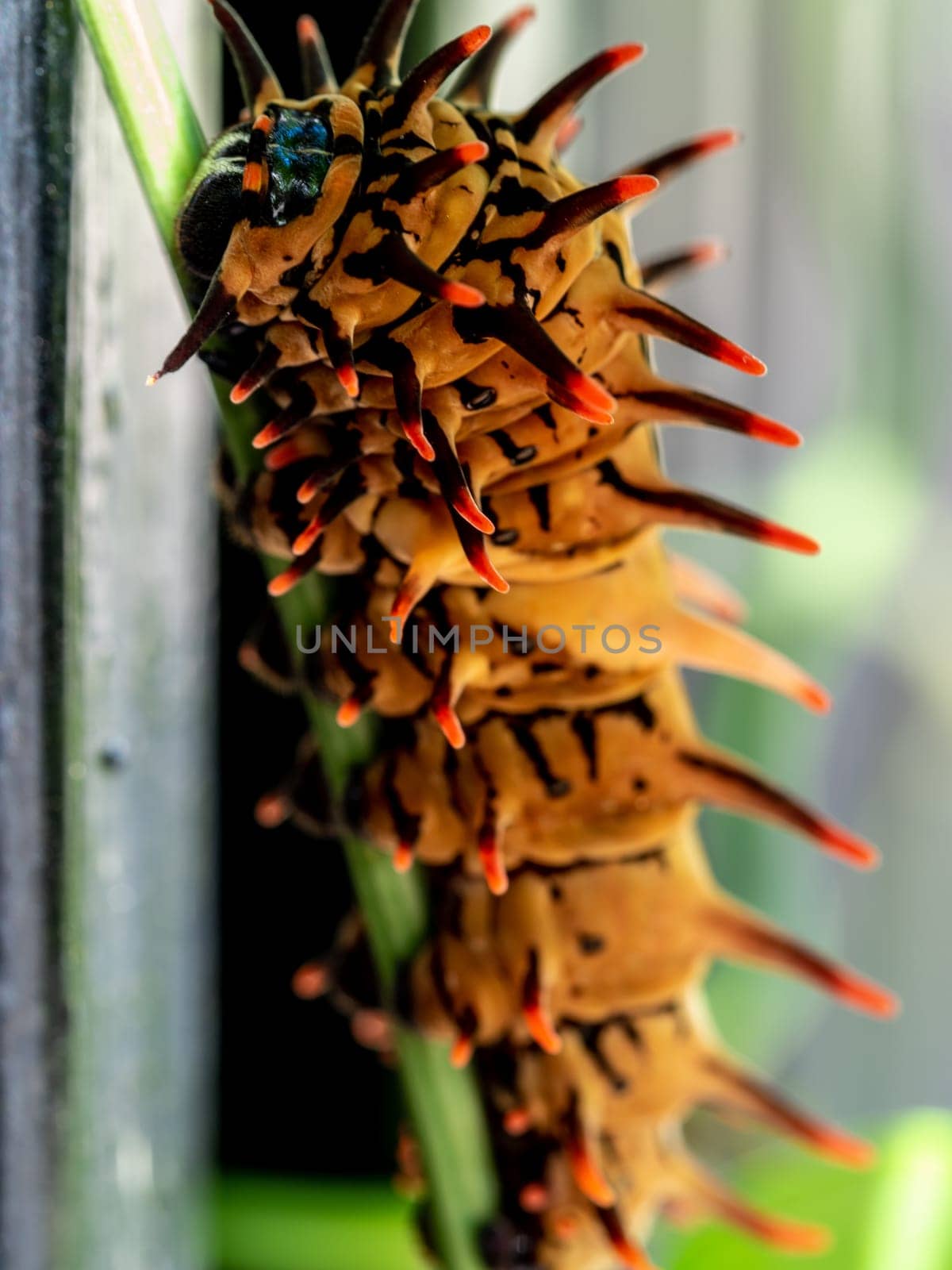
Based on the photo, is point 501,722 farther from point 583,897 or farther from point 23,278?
point 23,278

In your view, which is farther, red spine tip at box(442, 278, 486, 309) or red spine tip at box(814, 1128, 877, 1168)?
red spine tip at box(814, 1128, 877, 1168)

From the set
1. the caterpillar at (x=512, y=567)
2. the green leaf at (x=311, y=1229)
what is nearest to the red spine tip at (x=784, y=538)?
the caterpillar at (x=512, y=567)

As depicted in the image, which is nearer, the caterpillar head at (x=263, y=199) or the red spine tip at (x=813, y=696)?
the caterpillar head at (x=263, y=199)

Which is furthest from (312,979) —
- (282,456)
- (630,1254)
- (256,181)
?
(256,181)

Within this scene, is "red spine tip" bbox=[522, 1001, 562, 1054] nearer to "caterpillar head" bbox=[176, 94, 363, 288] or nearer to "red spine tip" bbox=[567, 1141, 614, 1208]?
"red spine tip" bbox=[567, 1141, 614, 1208]

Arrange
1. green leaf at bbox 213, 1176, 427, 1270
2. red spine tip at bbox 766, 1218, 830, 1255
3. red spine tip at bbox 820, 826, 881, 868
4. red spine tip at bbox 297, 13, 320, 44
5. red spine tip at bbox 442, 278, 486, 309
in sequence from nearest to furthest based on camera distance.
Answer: red spine tip at bbox 442, 278, 486, 309 → red spine tip at bbox 297, 13, 320, 44 → red spine tip at bbox 820, 826, 881, 868 → red spine tip at bbox 766, 1218, 830, 1255 → green leaf at bbox 213, 1176, 427, 1270

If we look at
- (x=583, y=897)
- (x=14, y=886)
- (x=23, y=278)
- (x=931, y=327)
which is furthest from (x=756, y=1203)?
(x=931, y=327)

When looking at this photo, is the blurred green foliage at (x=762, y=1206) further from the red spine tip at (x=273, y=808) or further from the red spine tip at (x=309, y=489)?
the red spine tip at (x=309, y=489)

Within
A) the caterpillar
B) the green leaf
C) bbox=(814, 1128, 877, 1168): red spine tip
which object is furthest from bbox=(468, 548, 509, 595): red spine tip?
the green leaf
